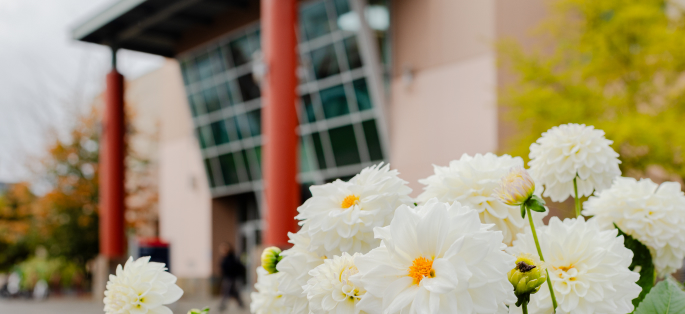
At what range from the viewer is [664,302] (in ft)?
3.54

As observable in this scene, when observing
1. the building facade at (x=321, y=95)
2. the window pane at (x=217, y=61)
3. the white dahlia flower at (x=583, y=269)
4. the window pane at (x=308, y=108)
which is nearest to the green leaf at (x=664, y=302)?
the white dahlia flower at (x=583, y=269)

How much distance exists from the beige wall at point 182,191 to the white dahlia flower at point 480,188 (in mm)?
22504

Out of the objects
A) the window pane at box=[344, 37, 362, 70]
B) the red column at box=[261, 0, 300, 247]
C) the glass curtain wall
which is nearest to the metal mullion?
the glass curtain wall

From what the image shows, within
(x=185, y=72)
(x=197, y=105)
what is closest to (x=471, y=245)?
(x=197, y=105)

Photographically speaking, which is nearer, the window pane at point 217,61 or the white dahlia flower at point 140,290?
the white dahlia flower at point 140,290

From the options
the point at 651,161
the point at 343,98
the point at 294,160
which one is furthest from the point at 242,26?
the point at 651,161

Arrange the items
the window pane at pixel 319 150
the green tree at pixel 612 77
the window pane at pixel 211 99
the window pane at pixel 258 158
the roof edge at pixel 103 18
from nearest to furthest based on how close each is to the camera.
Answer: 1. the green tree at pixel 612 77
2. the window pane at pixel 319 150
3. the roof edge at pixel 103 18
4. the window pane at pixel 258 158
5. the window pane at pixel 211 99

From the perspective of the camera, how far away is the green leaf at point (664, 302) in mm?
1069

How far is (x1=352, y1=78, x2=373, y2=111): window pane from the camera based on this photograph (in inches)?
661

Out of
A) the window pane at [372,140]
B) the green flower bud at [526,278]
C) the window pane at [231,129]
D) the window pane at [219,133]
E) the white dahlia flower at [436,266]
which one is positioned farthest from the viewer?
the window pane at [219,133]

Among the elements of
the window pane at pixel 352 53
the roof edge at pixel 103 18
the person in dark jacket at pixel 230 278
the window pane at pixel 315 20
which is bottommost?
Result: the person in dark jacket at pixel 230 278

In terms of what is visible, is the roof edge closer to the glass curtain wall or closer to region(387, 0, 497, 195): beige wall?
the glass curtain wall

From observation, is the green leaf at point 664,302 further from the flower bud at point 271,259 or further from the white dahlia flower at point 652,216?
the flower bud at point 271,259

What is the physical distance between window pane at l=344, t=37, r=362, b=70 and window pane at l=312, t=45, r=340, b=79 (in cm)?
47
